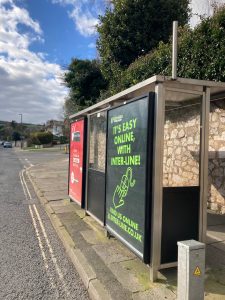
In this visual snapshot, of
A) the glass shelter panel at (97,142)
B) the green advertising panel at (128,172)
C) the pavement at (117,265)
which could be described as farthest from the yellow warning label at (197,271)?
the glass shelter panel at (97,142)

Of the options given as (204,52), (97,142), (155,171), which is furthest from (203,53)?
(155,171)

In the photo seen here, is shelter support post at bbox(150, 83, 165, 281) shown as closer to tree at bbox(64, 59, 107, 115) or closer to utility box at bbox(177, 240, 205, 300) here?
utility box at bbox(177, 240, 205, 300)

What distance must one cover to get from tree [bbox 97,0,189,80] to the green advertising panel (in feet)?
31.1

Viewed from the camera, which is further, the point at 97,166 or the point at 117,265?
→ the point at 97,166

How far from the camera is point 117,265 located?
4633 millimetres

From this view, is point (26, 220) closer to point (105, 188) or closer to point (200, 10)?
point (105, 188)

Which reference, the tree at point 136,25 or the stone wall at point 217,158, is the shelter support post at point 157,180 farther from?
the tree at point 136,25

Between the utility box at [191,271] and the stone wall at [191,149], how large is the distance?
1565 mm

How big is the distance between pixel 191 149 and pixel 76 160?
12.4ft

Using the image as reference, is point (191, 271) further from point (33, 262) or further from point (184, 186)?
point (33, 262)

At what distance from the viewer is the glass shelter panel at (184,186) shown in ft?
14.2

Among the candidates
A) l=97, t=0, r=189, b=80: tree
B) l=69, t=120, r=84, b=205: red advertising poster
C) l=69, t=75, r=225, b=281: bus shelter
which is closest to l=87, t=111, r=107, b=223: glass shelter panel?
l=69, t=120, r=84, b=205: red advertising poster

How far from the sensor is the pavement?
385cm

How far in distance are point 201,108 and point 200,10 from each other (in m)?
11.4
